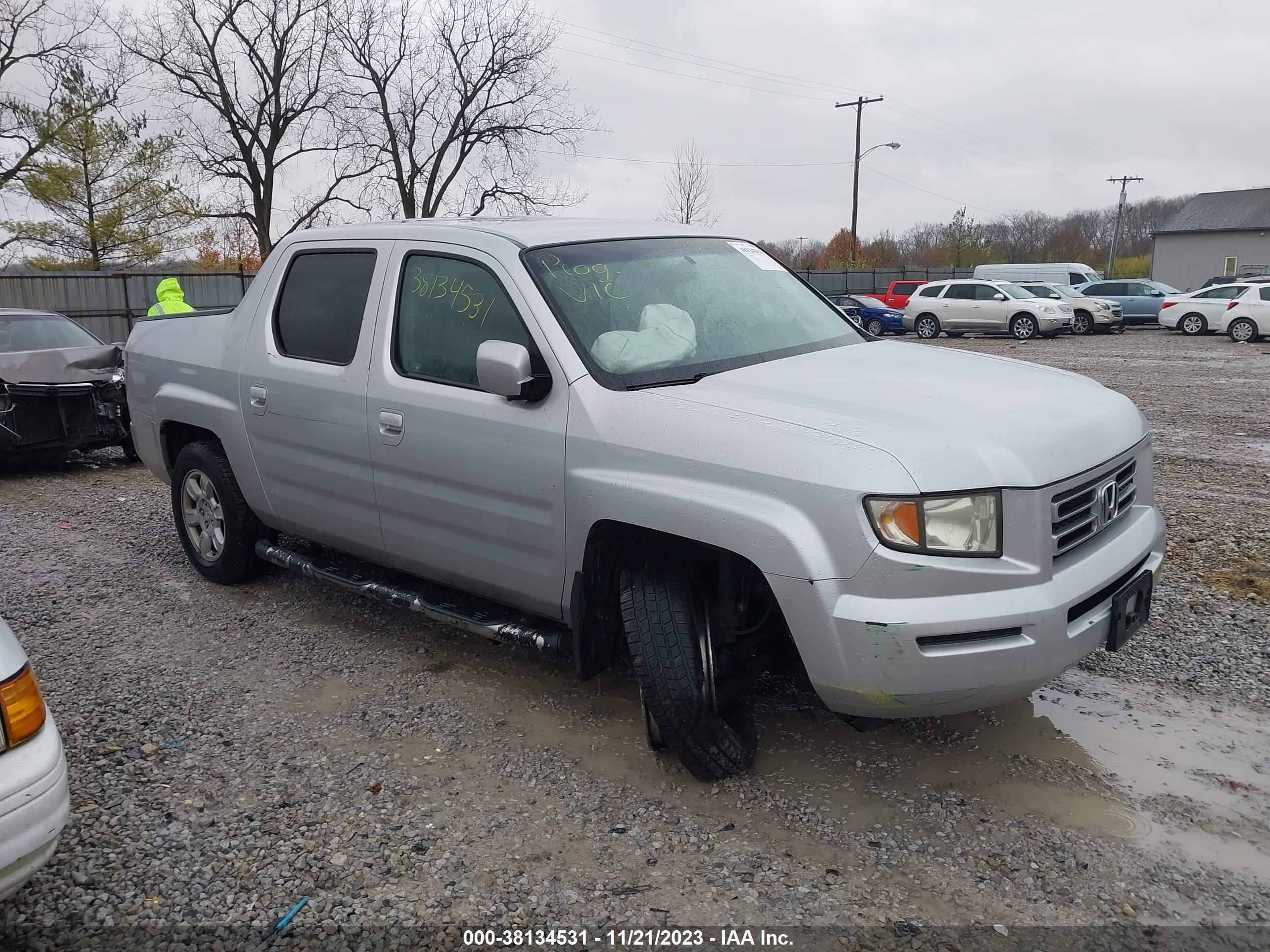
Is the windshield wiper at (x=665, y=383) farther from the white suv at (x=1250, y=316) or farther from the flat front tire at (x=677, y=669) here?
the white suv at (x=1250, y=316)

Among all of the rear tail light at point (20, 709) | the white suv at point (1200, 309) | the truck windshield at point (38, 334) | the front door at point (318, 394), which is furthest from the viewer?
the white suv at point (1200, 309)

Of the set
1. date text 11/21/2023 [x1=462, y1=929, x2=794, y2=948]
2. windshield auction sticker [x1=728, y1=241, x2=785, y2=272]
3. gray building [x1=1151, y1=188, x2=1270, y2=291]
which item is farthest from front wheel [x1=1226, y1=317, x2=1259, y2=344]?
gray building [x1=1151, y1=188, x2=1270, y2=291]

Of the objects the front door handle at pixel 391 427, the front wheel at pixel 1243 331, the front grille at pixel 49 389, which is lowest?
the front wheel at pixel 1243 331

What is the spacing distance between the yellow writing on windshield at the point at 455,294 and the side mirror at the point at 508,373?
0.45 m

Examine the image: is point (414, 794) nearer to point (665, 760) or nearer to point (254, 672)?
point (665, 760)

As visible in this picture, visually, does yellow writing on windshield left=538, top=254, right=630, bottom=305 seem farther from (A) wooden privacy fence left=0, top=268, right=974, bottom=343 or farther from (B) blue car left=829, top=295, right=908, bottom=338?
(B) blue car left=829, top=295, right=908, bottom=338

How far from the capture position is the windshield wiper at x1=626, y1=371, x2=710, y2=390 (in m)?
3.40

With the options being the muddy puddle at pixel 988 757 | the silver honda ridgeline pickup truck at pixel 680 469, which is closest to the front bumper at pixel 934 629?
the silver honda ridgeline pickup truck at pixel 680 469

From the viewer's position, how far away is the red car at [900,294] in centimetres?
3038

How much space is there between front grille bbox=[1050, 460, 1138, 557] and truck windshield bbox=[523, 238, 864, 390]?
1239mm

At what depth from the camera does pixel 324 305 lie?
4.54 m

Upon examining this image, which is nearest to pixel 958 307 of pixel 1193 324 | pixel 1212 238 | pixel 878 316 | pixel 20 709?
pixel 878 316

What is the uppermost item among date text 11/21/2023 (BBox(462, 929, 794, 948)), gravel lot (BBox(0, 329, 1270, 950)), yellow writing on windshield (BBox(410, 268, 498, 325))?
yellow writing on windshield (BBox(410, 268, 498, 325))

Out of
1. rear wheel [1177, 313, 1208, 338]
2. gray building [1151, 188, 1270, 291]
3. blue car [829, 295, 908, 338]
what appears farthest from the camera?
gray building [1151, 188, 1270, 291]
